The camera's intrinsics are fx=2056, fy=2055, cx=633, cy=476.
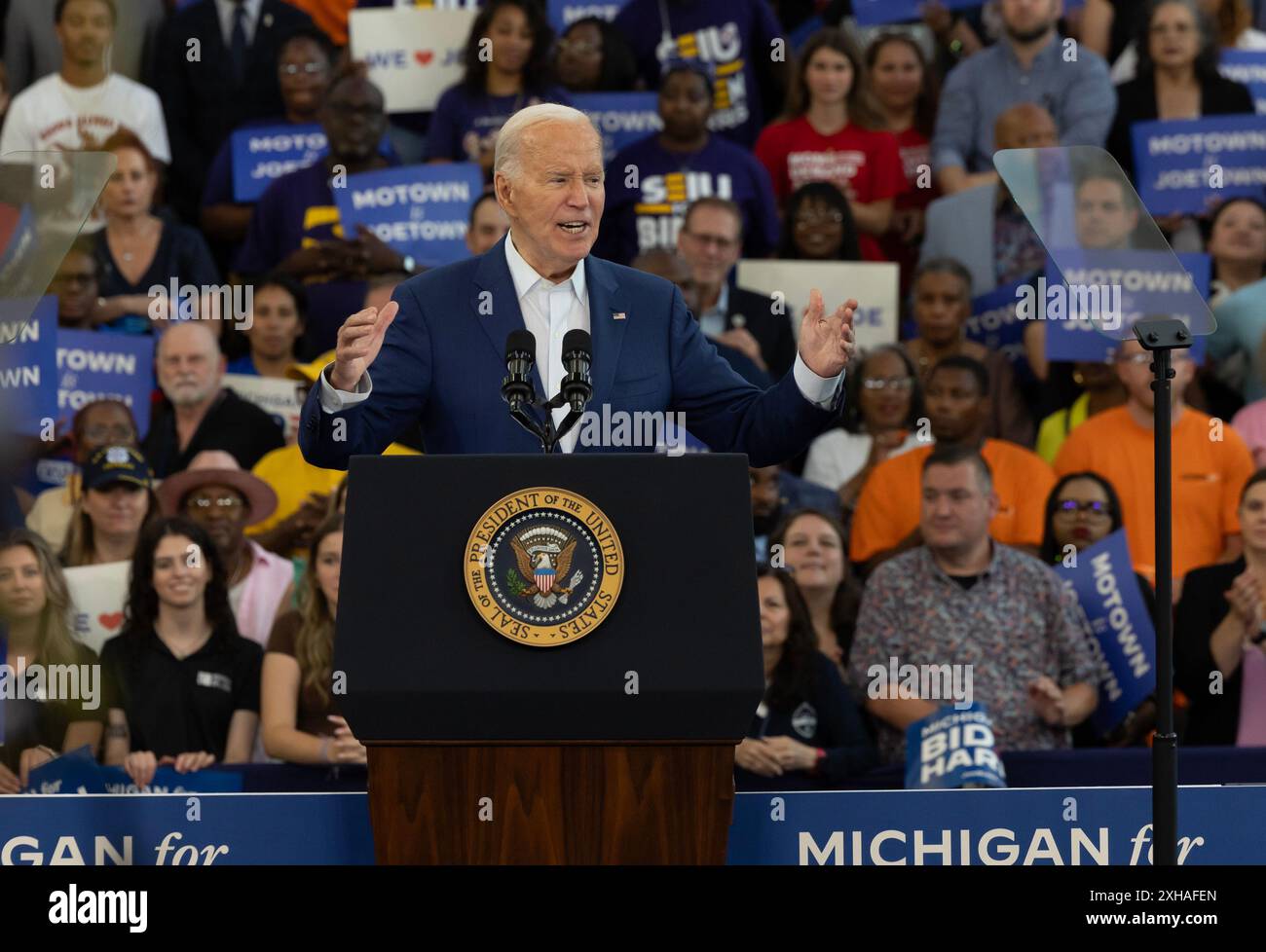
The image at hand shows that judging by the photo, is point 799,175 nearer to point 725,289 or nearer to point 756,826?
point 725,289

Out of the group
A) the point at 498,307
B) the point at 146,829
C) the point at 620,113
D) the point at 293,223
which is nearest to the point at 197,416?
the point at 293,223

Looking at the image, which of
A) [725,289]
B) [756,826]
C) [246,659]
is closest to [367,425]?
[756,826]

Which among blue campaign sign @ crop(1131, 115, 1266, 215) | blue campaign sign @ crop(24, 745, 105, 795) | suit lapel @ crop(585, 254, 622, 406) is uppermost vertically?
blue campaign sign @ crop(1131, 115, 1266, 215)

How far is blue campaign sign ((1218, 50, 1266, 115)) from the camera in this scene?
842 centimetres

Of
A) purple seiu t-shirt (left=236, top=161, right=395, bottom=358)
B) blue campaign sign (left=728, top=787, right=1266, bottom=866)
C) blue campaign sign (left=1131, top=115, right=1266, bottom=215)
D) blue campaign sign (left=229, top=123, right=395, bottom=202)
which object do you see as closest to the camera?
blue campaign sign (left=728, top=787, right=1266, bottom=866)

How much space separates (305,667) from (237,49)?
3.67 meters

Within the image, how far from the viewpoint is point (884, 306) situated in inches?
299

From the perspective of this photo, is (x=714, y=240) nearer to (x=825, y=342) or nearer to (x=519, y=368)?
(x=825, y=342)

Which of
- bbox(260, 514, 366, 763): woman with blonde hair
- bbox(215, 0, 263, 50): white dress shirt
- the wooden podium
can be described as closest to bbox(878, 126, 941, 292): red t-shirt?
bbox(215, 0, 263, 50): white dress shirt

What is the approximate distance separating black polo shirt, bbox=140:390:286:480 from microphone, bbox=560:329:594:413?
407 cm

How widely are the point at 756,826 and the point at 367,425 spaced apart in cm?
97

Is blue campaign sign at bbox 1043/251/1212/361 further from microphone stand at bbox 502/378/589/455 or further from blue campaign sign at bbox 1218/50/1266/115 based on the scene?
blue campaign sign at bbox 1218/50/1266/115

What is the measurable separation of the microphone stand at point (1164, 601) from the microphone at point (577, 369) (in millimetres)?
928

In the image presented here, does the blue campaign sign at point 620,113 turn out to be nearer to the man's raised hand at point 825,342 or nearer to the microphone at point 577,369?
the man's raised hand at point 825,342
